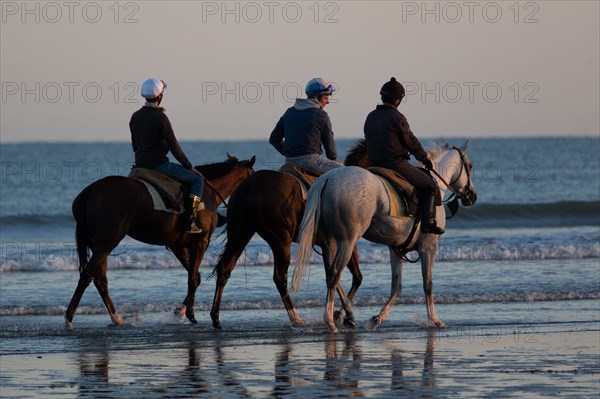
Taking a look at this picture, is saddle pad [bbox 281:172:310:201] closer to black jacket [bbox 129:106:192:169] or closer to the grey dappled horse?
the grey dappled horse

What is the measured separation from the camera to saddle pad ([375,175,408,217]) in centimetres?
1238

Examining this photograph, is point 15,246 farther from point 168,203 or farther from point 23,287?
point 168,203

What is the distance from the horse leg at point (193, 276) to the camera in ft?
45.0

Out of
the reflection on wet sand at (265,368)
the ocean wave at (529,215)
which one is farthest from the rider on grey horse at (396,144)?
the ocean wave at (529,215)

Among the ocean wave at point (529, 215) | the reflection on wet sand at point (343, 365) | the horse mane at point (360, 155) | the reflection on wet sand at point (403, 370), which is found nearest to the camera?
the reflection on wet sand at point (343, 365)

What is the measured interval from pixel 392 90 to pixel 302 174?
1409 mm

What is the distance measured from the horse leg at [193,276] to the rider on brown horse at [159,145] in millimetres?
353

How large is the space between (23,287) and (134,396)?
30.7 feet

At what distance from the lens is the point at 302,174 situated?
1327 centimetres

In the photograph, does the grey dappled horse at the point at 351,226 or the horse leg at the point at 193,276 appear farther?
the horse leg at the point at 193,276

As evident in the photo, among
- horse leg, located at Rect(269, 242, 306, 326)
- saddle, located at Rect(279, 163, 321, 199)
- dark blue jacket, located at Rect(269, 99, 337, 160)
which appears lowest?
horse leg, located at Rect(269, 242, 306, 326)

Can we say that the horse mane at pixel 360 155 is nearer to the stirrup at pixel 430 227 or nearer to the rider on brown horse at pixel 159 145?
the stirrup at pixel 430 227

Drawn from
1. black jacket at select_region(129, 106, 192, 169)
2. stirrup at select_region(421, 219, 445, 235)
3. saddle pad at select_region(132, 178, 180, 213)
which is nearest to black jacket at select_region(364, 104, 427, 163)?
stirrup at select_region(421, 219, 445, 235)

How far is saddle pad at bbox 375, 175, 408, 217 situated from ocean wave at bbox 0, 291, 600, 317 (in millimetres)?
3281
